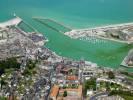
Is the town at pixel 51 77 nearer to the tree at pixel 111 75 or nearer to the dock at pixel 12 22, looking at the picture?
the tree at pixel 111 75

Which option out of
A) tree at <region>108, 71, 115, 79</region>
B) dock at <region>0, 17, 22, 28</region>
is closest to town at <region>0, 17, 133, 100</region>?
tree at <region>108, 71, 115, 79</region>

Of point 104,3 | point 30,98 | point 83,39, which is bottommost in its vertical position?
point 30,98

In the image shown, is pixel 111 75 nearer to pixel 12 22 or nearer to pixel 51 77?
pixel 51 77

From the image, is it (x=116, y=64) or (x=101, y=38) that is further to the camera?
(x=101, y=38)

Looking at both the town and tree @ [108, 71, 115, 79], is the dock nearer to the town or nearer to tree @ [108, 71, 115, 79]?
the town

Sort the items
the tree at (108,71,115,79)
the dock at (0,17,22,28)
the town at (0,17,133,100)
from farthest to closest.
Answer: the dock at (0,17,22,28) → the tree at (108,71,115,79) → the town at (0,17,133,100)

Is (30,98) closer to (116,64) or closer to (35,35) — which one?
(116,64)

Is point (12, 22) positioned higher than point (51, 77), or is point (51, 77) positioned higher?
point (12, 22)

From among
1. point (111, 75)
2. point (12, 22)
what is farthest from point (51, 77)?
point (12, 22)

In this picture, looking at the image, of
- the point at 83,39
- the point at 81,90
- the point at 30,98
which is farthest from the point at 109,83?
the point at 83,39
